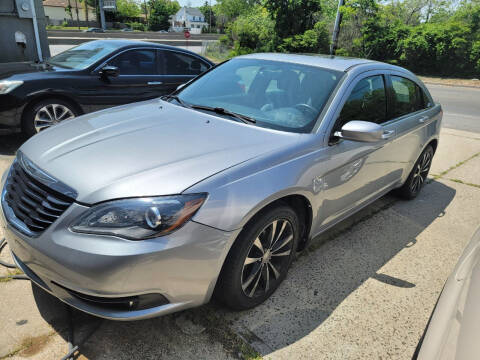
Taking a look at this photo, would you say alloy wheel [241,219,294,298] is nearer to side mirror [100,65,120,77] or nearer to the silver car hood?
the silver car hood

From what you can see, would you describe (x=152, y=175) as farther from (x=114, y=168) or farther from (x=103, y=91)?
(x=103, y=91)

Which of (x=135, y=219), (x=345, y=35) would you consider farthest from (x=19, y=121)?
(x=345, y=35)

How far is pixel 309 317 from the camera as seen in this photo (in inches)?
101

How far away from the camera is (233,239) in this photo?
2.13 m

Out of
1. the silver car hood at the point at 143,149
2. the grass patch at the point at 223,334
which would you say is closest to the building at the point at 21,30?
the silver car hood at the point at 143,149

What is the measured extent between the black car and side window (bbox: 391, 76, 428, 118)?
3.66m

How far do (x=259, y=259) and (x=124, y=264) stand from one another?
36.4 inches

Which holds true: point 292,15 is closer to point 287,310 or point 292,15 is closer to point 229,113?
point 229,113

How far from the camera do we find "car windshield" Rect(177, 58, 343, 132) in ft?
9.44

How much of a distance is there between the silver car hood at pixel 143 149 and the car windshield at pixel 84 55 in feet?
10.3

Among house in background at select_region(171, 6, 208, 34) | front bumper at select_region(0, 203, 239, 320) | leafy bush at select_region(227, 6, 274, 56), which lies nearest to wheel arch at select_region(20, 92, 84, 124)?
front bumper at select_region(0, 203, 239, 320)

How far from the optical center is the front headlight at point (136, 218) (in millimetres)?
1906

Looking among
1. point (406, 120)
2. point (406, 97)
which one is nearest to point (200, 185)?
point (406, 120)

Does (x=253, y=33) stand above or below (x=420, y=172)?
above
